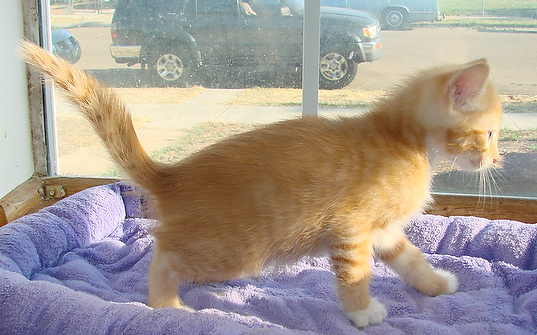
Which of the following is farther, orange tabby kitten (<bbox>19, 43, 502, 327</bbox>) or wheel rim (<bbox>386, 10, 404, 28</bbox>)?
wheel rim (<bbox>386, 10, 404, 28</bbox>)

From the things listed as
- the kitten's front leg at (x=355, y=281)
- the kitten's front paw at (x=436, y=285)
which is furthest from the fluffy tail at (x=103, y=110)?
the kitten's front paw at (x=436, y=285)

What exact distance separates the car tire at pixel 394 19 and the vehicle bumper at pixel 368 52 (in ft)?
0.32

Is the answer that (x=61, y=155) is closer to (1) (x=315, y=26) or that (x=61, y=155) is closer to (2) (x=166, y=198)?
(2) (x=166, y=198)

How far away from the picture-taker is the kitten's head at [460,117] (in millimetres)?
1461

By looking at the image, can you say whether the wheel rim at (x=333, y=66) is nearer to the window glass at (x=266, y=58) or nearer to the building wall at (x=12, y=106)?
the window glass at (x=266, y=58)

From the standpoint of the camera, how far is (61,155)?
104 inches

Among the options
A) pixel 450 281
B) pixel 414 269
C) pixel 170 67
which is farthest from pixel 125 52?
pixel 450 281

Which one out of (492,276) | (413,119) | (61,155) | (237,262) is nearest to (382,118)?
(413,119)

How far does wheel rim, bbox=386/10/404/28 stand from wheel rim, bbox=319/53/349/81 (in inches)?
10.7

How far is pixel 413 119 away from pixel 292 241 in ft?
1.87

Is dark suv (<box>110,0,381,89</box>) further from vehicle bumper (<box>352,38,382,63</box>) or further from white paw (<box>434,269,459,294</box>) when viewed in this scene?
white paw (<box>434,269,459,294</box>)

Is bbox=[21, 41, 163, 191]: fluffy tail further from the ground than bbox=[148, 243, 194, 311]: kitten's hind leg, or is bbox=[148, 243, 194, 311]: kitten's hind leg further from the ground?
bbox=[21, 41, 163, 191]: fluffy tail

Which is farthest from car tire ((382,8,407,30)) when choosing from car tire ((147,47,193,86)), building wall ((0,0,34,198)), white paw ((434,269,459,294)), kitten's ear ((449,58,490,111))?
building wall ((0,0,34,198))

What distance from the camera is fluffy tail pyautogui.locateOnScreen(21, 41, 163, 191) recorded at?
1421 millimetres
